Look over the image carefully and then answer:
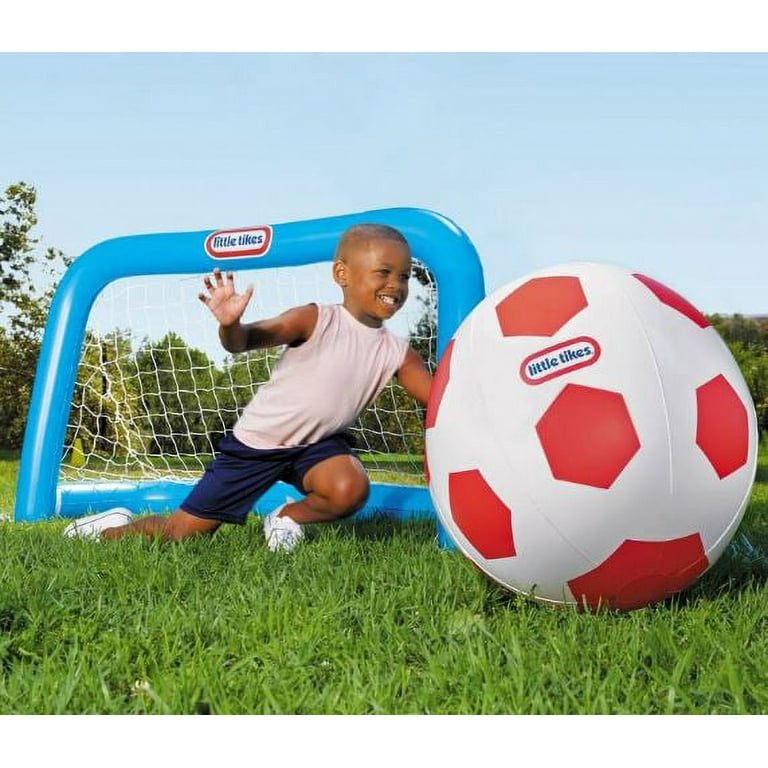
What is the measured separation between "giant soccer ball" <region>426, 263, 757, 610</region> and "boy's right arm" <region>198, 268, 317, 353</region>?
1.10m

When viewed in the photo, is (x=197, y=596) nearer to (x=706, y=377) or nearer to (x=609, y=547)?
(x=609, y=547)

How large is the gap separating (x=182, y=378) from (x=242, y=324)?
3753mm

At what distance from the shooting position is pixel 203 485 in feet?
13.5

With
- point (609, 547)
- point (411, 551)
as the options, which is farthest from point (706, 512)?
point (411, 551)

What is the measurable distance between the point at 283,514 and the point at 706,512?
1.98 metres

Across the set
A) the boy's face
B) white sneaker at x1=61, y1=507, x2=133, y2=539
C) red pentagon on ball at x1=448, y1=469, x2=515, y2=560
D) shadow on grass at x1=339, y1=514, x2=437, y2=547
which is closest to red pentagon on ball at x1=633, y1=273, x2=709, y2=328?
red pentagon on ball at x1=448, y1=469, x2=515, y2=560

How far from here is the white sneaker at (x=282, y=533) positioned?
3828 mm

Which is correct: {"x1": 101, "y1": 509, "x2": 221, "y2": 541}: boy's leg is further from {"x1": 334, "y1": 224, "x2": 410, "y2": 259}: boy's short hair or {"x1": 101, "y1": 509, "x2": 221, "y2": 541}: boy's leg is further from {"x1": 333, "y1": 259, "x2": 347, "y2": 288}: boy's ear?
{"x1": 334, "y1": 224, "x2": 410, "y2": 259}: boy's short hair

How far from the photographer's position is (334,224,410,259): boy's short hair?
159 inches

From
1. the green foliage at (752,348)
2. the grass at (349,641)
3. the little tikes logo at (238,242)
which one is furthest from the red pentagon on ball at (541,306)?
the green foliage at (752,348)

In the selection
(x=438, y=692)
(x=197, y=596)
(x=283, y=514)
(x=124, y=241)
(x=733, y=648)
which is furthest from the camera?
(x=124, y=241)

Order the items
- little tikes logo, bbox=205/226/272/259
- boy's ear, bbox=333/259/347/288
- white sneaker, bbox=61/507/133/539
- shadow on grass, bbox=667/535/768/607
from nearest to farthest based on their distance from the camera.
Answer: shadow on grass, bbox=667/535/768/607, boy's ear, bbox=333/259/347/288, white sneaker, bbox=61/507/133/539, little tikes logo, bbox=205/226/272/259

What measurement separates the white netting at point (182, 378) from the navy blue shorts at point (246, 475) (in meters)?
1.40

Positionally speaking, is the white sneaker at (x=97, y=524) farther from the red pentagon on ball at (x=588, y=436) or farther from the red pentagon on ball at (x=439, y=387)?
the red pentagon on ball at (x=588, y=436)
